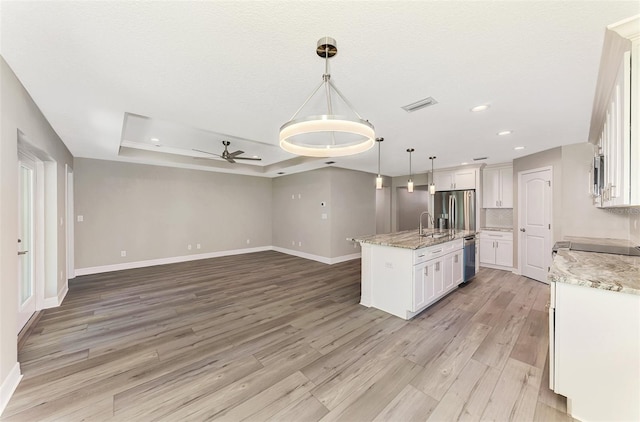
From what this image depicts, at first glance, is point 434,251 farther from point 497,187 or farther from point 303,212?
point 303,212

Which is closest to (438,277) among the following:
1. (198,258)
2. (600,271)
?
(600,271)

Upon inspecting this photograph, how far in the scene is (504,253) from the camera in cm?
542

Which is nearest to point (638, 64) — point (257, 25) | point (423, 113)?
point (423, 113)

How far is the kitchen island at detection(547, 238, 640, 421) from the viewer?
1496 mm

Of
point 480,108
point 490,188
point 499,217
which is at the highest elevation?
point 480,108

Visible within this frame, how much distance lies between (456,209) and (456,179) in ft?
2.41

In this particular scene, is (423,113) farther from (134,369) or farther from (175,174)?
(175,174)

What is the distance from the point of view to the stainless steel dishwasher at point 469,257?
4.35m

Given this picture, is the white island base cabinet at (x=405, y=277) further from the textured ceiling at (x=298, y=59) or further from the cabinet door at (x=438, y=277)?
the textured ceiling at (x=298, y=59)

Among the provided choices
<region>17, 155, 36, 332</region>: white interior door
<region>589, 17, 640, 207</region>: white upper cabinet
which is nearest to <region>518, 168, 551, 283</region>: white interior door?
<region>589, 17, 640, 207</region>: white upper cabinet

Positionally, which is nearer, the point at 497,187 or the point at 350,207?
the point at 497,187

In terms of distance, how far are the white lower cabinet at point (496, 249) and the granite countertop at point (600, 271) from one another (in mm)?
3195

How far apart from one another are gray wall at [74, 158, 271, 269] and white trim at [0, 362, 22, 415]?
3.99 m

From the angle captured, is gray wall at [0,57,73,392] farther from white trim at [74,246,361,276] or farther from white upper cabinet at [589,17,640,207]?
white upper cabinet at [589,17,640,207]
